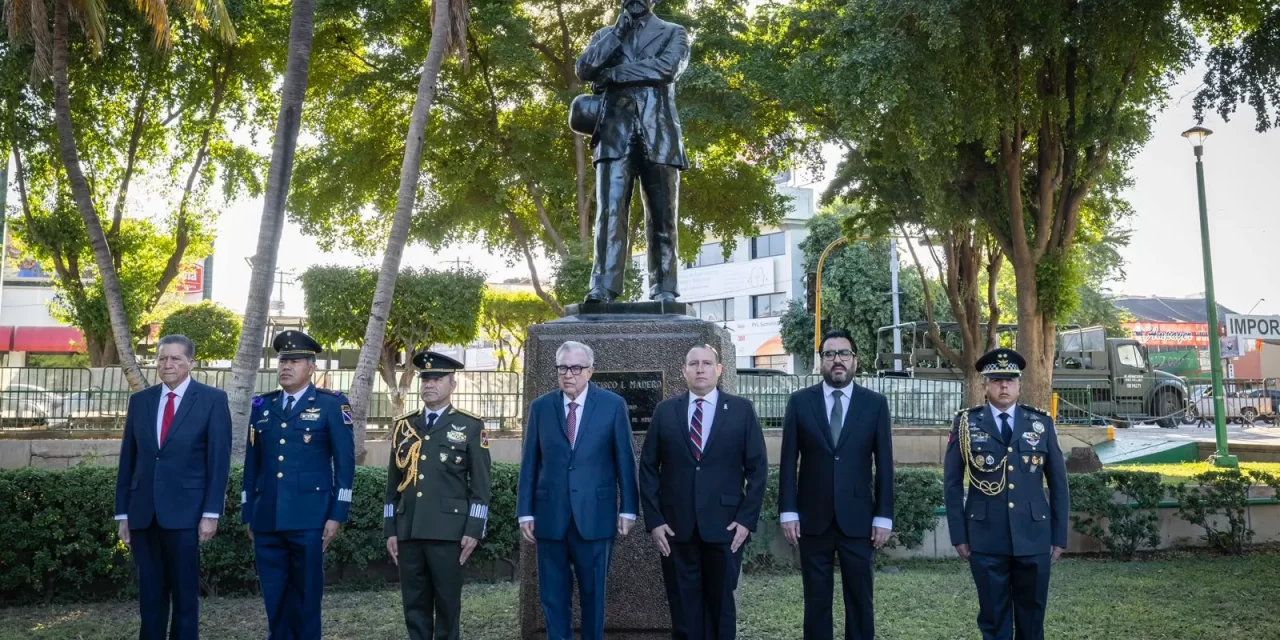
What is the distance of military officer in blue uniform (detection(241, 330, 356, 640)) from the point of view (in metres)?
5.16

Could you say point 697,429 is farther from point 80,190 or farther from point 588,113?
point 80,190

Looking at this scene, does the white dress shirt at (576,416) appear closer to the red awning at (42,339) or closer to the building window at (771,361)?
the building window at (771,361)

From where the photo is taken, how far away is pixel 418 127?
13125 millimetres

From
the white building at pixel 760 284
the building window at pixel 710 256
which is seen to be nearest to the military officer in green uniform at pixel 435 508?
→ the white building at pixel 760 284

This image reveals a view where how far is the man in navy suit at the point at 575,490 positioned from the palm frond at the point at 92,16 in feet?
45.5

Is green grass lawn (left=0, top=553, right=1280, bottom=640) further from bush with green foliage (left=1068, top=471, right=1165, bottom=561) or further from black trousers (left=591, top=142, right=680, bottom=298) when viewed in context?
black trousers (left=591, top=142, right=680, bottom=298)

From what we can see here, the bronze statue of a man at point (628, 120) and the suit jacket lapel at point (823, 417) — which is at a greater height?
the bronze statue of a man at point (628, 120)

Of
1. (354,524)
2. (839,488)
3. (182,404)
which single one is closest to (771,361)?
(354,524)

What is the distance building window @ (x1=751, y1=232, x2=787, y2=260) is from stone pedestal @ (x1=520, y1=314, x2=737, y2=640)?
42.9 metres

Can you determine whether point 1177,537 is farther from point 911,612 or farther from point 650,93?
point 650,93

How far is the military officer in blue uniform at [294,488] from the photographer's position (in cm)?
516

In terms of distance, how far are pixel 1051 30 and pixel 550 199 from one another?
12338 mm

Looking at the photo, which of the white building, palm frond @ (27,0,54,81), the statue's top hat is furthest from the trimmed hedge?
the white building

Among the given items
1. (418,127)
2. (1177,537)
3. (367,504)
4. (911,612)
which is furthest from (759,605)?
(418,127)
